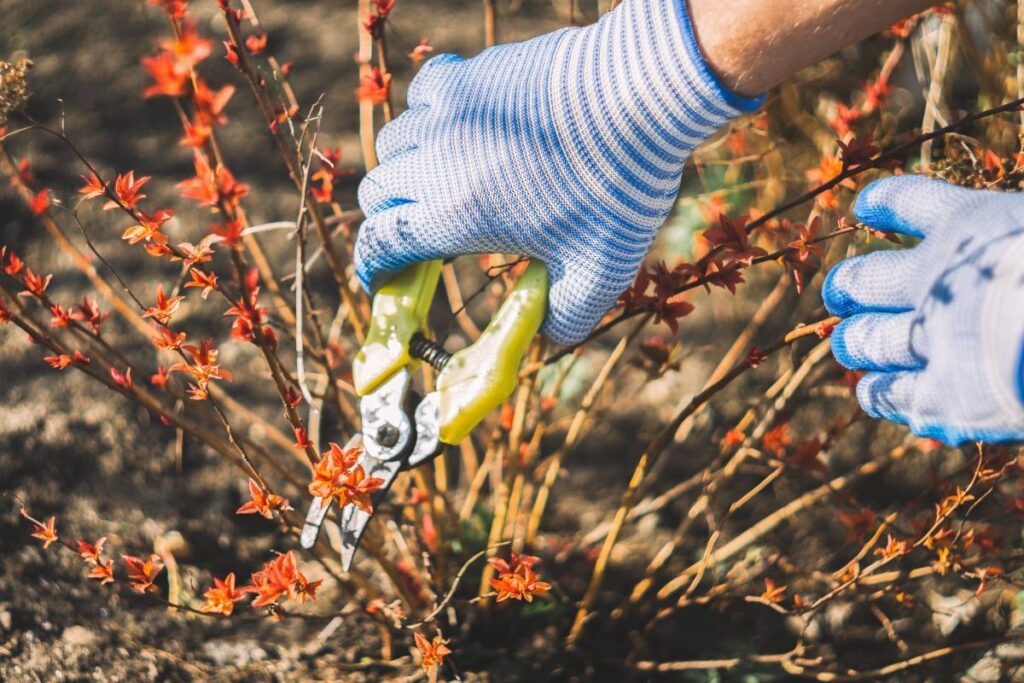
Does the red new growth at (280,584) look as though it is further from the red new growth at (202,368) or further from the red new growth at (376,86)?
the red new growth at (376,86)

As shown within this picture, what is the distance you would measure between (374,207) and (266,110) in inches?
9.8

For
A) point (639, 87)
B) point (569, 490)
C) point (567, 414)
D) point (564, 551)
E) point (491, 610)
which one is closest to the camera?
point (639, 87)

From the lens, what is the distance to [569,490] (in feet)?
Answer: 8.03

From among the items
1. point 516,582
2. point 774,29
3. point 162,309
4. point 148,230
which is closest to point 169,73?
point 148,230

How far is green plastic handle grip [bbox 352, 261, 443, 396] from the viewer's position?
1444 mm

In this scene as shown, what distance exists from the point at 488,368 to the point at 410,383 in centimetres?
18

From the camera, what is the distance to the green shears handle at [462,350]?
136cm

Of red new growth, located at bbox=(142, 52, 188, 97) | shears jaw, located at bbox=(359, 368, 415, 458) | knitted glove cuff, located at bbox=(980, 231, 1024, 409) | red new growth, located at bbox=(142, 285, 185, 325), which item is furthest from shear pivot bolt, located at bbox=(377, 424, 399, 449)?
knitted glove cuff, located at bbox=(980, 231, 1024, 409)

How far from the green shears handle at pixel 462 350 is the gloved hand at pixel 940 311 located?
49cm

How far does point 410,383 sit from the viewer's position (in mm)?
1458

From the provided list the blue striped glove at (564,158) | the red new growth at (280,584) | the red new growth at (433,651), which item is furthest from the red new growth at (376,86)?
the red new growth at (433,651)

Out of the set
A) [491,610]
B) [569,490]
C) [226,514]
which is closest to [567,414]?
[569,490]

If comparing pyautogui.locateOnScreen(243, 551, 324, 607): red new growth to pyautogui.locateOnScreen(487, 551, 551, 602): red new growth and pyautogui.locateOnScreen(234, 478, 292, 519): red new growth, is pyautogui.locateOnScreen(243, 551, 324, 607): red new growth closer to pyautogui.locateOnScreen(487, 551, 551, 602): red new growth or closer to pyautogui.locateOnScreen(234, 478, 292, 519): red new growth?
pyautogui.locateOnScreen(234, 478, 292, 519): red new growth

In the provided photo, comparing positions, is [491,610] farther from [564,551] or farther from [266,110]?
[266,110]
